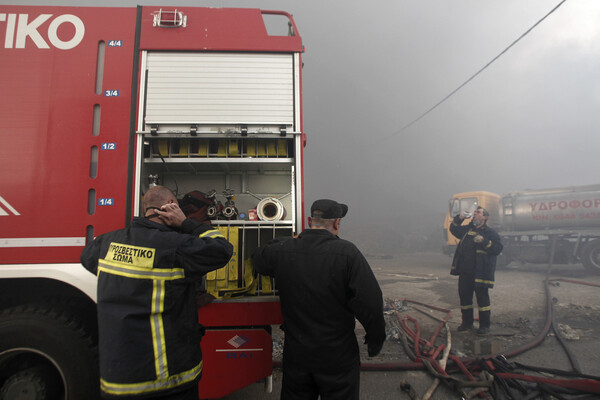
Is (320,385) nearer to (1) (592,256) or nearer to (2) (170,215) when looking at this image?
(2) (170,215)

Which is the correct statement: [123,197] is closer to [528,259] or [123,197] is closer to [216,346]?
[216,346]

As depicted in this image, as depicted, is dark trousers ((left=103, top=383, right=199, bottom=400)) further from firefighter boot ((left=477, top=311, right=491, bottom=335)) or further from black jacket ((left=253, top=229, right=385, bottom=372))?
firefighter boot ((left=477, top=311, right=491, bottom=335))

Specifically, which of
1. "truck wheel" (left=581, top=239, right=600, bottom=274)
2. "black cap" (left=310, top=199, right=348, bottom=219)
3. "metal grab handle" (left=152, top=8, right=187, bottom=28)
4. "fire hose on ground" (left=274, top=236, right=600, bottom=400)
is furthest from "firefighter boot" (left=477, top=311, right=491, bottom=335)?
"truck wheel" (left=581, top=239, right=600, bottom=274)

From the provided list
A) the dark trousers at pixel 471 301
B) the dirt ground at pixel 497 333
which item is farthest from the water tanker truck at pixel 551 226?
the dark trousers at pixel 471 301

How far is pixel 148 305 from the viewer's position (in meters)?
1.53

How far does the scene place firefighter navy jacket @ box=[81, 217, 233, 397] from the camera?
59.1 inches

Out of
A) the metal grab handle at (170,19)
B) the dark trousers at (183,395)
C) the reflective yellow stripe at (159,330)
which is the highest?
the metal grab handle at (170,19)

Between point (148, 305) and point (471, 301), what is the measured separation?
5349 mm

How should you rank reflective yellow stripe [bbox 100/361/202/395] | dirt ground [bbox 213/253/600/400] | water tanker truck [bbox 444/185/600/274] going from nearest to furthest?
reflective yellow stripe [bbox 100/361/202/395], dirt ground [bbox 213/253/600/400], water tanker truck [bbox 444/185/600/274]

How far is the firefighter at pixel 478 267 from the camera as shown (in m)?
5.10

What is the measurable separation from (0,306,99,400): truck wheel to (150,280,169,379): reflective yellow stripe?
1.13 m

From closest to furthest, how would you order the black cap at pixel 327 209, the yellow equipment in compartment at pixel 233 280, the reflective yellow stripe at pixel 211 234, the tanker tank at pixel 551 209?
1. the reflective yellow stripe at pixel 211 234
2. the black cap at pixel 327 209
3. the yellow equipment in compartment at pixel 233 280
4. the tanker tank at pixel 551 209

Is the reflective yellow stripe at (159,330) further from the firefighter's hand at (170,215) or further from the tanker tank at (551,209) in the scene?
the tanker tank at (551,209)

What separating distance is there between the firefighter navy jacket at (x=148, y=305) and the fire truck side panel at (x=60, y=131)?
35.7 inches
